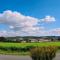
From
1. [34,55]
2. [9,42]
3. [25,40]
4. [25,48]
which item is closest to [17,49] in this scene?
[25,48]

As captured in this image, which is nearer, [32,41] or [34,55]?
[34,55]

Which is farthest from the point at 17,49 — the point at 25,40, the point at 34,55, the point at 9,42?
the point at 34,55

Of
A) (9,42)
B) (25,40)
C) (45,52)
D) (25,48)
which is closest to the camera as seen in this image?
(45,52)

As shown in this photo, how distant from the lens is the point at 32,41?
38.3m

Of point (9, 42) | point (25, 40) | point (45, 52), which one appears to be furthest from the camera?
point (9, 42)

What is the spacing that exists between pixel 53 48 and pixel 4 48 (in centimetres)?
2226

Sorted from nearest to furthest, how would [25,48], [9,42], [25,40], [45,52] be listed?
[45,52]
[25,48]
[25,40]
[9,42]

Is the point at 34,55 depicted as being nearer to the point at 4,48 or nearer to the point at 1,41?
the point at 4,48

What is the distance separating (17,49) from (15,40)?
436 centimetres

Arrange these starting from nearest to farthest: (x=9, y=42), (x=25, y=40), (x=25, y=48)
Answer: (x=25, y=48) < (x=25, y=40) < (x=9, y=42)

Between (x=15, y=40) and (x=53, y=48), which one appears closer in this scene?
(x=53, y=48)

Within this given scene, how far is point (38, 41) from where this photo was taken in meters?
37.8

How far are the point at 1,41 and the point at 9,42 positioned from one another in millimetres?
2291

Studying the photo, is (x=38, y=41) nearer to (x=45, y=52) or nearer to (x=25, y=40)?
(x=25, y=40)
